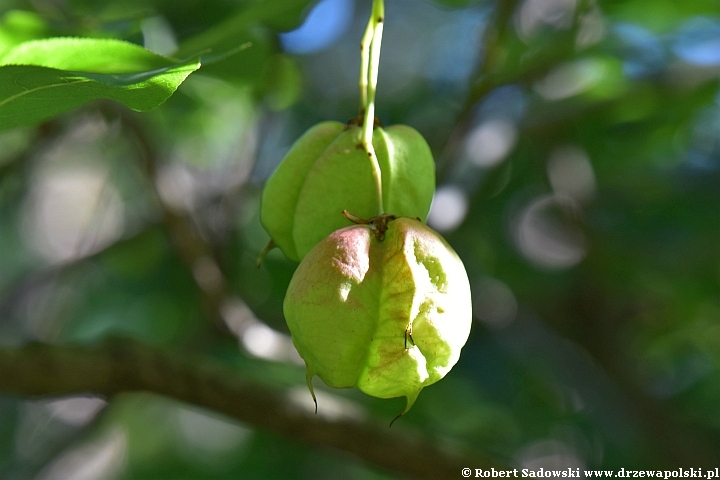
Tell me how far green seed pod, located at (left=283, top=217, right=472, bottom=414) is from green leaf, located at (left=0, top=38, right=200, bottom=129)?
224 millimetres

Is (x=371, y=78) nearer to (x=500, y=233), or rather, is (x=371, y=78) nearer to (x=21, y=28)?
(x=21, y=28)

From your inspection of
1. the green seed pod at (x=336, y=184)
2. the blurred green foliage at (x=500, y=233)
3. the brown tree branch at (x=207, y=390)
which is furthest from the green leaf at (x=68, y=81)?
the blurred green foliage at (x=500, y=233)

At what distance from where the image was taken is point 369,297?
72 centimetres

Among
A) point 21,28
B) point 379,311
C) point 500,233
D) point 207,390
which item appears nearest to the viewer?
point 379,311

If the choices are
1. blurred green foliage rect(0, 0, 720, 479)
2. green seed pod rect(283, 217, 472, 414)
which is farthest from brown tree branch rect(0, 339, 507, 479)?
green seed pod rect(283, 217, 472, 414)

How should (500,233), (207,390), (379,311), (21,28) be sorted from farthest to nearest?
(500,233)
(207,390)
(21,28)
(379,311)

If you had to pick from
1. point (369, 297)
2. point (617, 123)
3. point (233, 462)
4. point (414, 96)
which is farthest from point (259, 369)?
point (369, 297)

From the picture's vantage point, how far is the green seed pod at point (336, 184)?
82cm

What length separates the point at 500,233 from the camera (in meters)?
2.48

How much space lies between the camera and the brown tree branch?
1202 millimetres

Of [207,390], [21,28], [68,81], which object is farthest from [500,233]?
[68,81]

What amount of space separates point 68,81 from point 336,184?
290 mm

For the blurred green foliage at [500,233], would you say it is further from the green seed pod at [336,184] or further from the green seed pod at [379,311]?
the green seed pod at [379,311]

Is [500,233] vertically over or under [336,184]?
under
